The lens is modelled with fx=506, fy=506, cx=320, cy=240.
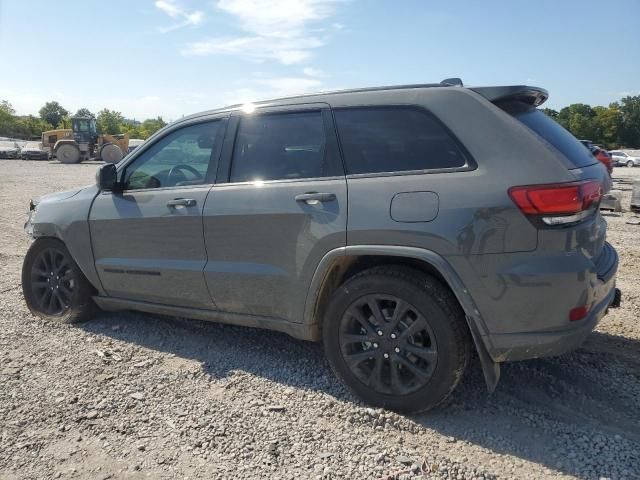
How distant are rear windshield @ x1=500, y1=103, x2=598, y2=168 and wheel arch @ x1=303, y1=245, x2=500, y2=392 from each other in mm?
874

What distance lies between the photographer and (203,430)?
9.51ft

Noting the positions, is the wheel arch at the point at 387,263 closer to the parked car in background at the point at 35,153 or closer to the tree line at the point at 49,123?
the parked car in background at the point at 35,153

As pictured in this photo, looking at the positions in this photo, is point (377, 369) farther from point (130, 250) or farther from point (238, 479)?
point (130, 250)

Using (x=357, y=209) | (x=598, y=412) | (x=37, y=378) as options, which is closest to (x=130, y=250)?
(x=37, y=378)

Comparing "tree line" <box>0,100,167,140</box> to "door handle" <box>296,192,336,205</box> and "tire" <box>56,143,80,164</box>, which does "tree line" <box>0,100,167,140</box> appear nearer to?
"tire" <box>56,143,80,164</box>

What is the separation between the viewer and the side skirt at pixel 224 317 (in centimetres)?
332

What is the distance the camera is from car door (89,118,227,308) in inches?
144

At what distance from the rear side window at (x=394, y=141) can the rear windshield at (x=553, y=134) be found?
0.42 metres

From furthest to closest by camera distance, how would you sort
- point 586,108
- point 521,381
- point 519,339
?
point 586,108
point 521,381
point 519,339

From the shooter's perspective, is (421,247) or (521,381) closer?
(421,247)

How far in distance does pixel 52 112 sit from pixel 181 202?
347ft

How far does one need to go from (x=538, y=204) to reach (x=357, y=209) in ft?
3.18

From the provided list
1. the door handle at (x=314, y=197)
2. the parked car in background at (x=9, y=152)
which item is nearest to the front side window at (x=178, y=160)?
the door handle at (x=314, y=197)

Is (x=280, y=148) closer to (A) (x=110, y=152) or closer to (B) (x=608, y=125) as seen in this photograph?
(A) (x=110, y=152)
